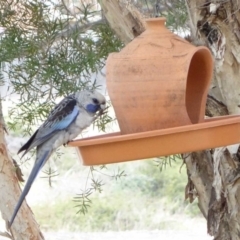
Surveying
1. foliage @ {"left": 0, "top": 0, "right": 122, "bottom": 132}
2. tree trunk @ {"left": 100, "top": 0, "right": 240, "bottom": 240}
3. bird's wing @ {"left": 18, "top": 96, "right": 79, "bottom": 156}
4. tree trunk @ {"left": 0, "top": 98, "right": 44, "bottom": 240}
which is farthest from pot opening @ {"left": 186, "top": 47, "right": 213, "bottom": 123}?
tree trunk @ {"left": 0, "top": 98, "right": 44, "bottom": 240}

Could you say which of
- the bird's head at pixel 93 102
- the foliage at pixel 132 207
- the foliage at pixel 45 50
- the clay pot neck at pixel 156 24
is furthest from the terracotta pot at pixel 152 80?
the foliage at pixel 132 207

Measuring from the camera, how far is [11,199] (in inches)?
91.3

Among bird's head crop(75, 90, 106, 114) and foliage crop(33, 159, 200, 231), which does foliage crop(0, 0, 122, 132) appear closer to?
bird's head crop(75, 90, 106, 114)

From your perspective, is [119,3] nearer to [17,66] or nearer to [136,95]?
[17,66]

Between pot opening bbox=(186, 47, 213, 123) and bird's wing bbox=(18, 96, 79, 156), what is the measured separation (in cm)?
44

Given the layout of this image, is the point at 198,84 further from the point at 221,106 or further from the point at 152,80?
the point at 221,106

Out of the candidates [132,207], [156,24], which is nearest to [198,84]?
[156,24]

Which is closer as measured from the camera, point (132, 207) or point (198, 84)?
point (198, 84)

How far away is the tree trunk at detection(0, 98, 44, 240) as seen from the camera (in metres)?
2.32

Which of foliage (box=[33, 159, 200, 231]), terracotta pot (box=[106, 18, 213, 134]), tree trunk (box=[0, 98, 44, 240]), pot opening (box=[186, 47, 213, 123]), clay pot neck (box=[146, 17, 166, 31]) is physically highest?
clay pot neck (box=[146, 17, 166, 31])

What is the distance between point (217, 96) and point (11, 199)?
2.79 feet

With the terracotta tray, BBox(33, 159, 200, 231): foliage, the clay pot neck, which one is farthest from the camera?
BBox(33, 159, 200, 231): foliage

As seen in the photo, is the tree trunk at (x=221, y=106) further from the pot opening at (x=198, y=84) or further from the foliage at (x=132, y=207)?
the foliage at (x=132, y=207)

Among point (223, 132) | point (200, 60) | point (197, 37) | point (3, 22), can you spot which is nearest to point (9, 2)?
point (3, 22)
